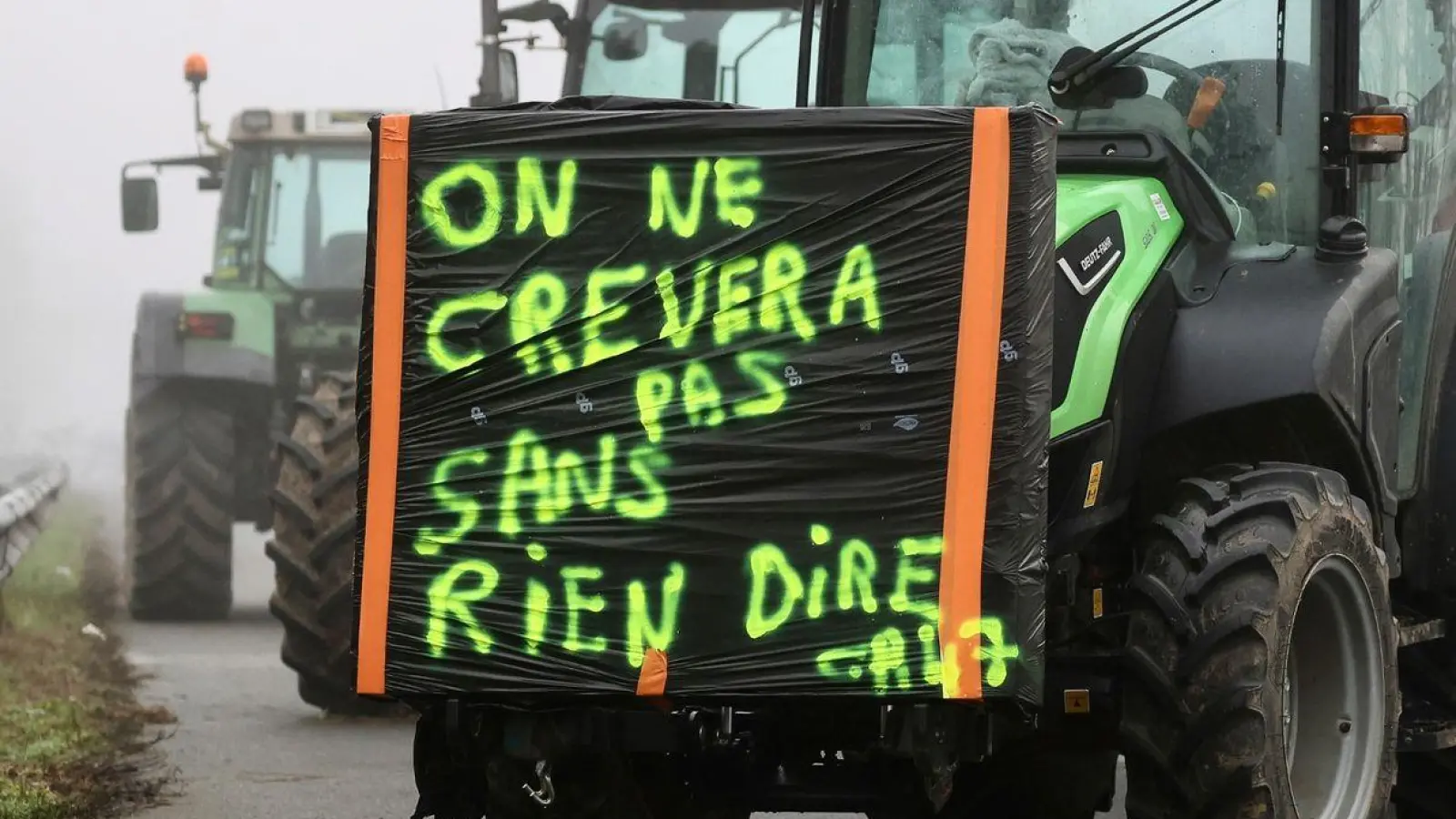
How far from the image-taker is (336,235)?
1605 cm

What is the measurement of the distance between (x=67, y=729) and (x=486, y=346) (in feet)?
14.2

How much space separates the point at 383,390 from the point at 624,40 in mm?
6286

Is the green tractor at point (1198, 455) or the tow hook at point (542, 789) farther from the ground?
the green tractor at point (1198, 455)

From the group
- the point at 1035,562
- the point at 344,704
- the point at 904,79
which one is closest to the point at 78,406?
the point at 344,704

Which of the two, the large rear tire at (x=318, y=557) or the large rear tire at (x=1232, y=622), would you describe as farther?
the large rear tire at (x=318, y=557)

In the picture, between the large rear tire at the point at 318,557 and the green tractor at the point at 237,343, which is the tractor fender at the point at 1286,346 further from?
the green tractor at the point at 237,343

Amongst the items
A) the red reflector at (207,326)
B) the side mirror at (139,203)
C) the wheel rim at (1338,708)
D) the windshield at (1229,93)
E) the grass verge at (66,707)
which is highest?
the side mirror at (139,203)

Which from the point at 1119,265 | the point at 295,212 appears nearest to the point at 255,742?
the point at 1119,265

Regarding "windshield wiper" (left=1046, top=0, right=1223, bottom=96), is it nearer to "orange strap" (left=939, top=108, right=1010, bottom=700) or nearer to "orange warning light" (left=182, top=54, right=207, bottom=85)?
"orange strap" (left=939, top=108, right=1010, bottom=700)

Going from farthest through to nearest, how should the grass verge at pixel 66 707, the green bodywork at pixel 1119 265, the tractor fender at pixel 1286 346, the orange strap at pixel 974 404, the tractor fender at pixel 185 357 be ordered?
the tractor fender at pixel 185 357 < the grass verge at pixel 66 707 < the tractor fender at pixel 1286 346 < the green bodywork at pixel 1119 265 < the orange strap at pixel 974 404

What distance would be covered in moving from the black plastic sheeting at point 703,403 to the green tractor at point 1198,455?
0.19 metres

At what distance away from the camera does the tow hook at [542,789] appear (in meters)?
6.09

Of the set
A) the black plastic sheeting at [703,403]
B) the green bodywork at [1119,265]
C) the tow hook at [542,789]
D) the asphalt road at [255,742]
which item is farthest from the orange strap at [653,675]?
the asphalt road at [255,742]

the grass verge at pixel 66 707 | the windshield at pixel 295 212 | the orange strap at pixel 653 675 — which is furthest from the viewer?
the windshield at pixel 295 212
